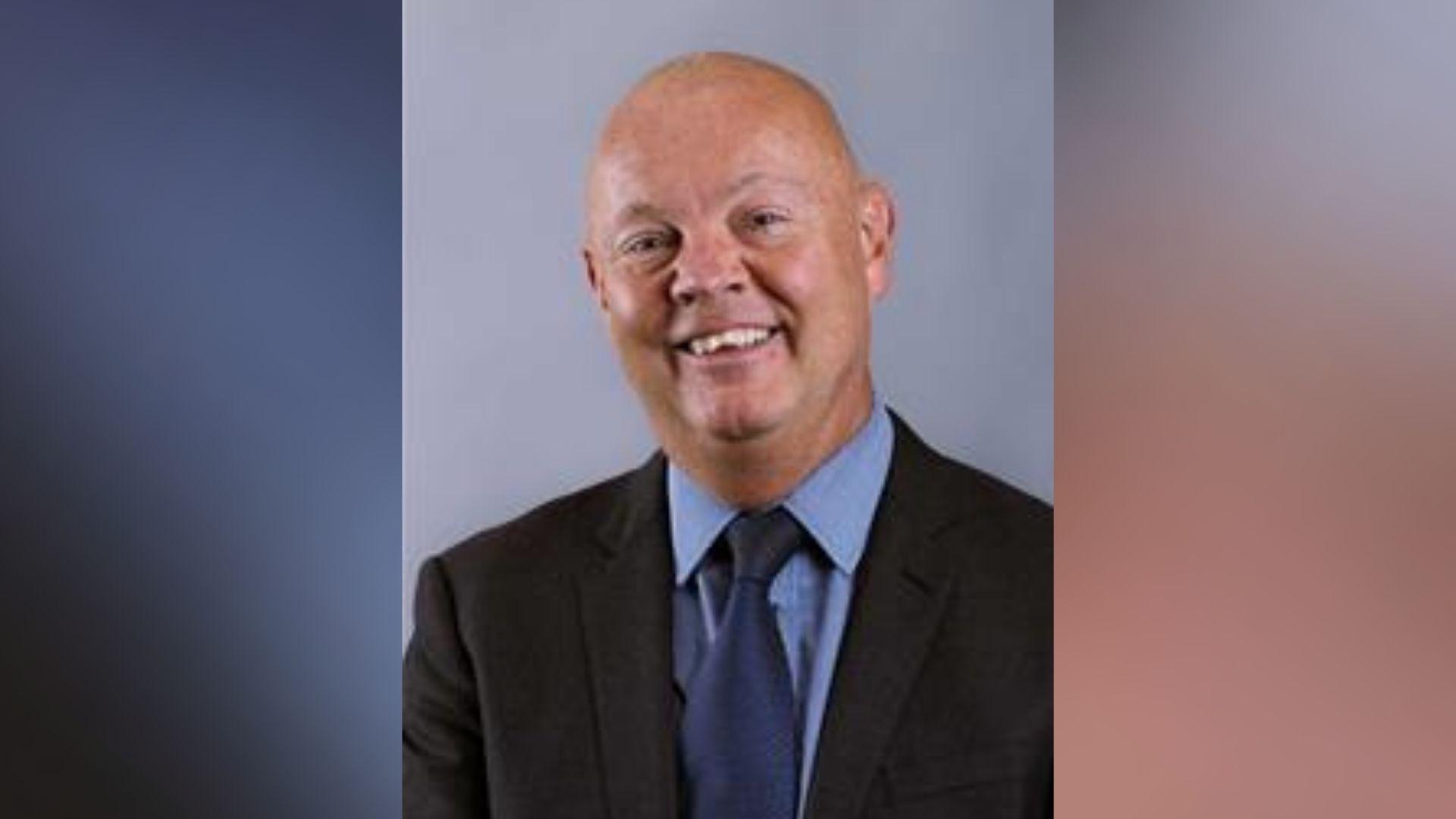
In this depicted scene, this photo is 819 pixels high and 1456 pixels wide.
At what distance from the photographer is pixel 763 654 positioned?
2938 millimetres

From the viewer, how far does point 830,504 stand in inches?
117

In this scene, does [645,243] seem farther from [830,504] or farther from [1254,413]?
[1254,413]

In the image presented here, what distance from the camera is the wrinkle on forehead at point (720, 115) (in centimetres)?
291

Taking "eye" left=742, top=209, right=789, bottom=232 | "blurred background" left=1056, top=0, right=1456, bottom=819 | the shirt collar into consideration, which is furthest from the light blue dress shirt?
"blurred background" left=1056, top=0, right=1456, bottom=819

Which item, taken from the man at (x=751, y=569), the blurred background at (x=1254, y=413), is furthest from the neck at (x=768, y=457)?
the blurred background at (x=1254, y=413)

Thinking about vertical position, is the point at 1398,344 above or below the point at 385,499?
above

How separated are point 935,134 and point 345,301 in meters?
0.91

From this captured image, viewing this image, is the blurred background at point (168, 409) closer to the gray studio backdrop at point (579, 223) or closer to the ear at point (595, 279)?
the gray studio backdrop at point (579, 223)

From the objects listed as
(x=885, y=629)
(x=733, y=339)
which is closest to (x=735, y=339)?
(x=733, y=339)

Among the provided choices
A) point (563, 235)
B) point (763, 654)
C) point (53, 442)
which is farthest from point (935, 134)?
point (53, 442)

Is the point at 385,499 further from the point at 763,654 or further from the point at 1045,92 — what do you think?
the point at 1045,92

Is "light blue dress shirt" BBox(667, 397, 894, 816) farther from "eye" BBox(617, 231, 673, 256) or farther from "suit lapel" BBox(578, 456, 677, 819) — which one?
"eye" BBox(617, 231, 673, 256)

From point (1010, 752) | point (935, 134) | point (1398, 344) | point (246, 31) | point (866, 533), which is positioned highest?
point (246, 31)

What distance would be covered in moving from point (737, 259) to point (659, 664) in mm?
566
